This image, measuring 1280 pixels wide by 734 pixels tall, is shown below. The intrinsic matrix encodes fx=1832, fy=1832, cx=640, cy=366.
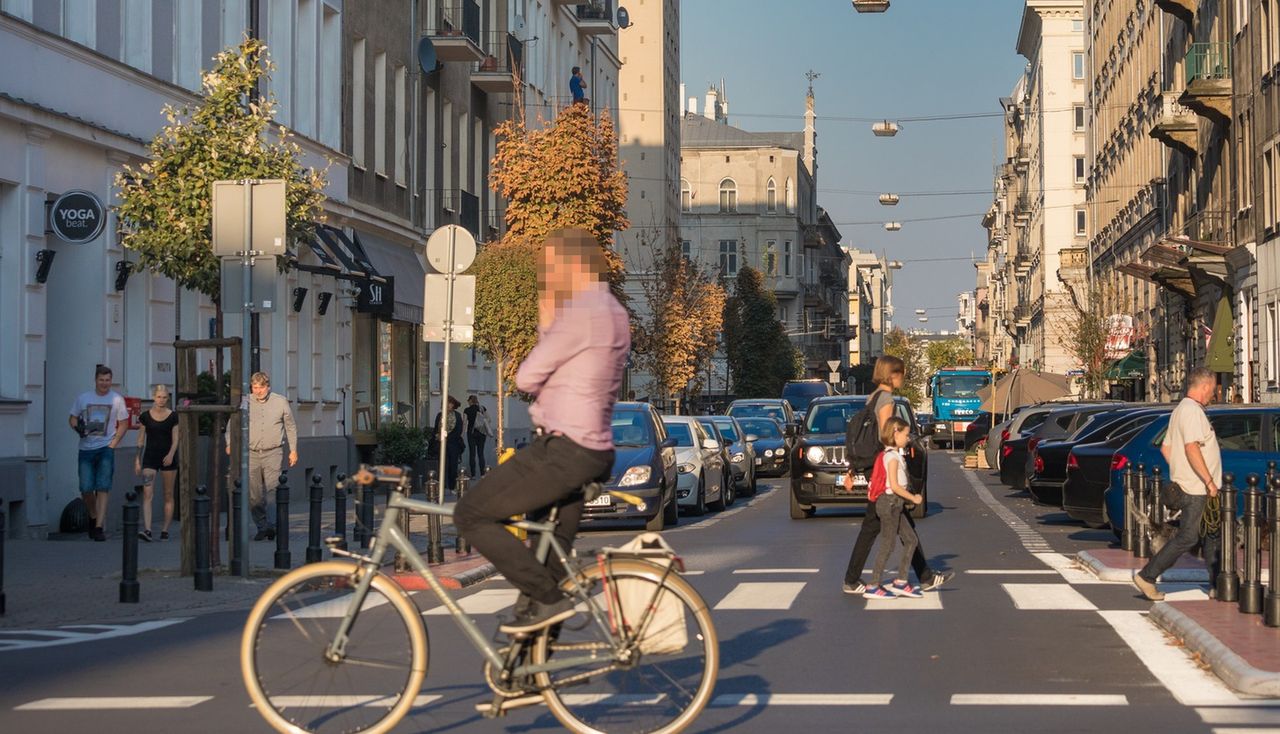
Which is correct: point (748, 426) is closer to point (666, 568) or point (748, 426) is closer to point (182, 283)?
point (182, 283)

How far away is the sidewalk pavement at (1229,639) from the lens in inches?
366

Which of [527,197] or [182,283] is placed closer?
[182,283]

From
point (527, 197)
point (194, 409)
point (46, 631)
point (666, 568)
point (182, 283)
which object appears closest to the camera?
point (666, 568)

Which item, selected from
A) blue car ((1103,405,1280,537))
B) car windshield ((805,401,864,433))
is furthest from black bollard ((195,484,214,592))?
car windshield ((805,401,864,433))

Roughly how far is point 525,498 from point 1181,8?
4475 centimetres

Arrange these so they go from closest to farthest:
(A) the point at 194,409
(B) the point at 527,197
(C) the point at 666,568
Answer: (C) the point at 666,568, (A) the point at 194,409, (B) the point at 527,197

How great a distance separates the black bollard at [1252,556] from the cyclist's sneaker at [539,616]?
6.29 m

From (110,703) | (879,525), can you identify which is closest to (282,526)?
(879,525)

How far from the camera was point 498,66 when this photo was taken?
47281 millimetres

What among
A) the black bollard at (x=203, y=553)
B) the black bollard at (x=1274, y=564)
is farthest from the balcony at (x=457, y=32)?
the black bollard at (x=1274, y=564)

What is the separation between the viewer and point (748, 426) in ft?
146

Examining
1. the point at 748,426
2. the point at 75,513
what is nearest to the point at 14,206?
the point at 75,513

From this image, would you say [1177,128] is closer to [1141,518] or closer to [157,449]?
[1141,518]

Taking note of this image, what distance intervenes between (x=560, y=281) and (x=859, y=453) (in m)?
7.61
